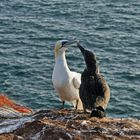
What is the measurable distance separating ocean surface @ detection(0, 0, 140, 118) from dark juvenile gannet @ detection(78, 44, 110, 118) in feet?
53.1

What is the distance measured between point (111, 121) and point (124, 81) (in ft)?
74.7

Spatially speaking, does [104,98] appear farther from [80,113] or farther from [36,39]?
[36,39]

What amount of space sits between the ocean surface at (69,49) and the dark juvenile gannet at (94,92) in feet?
53.1

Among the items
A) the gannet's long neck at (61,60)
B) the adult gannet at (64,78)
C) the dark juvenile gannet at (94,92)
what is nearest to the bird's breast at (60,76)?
the adult gannet at (64,78)

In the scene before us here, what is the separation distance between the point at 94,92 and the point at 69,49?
27.6 m

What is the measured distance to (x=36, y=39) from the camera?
147 ft

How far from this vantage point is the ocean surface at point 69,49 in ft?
113

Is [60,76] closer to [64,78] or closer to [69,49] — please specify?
[64,78]

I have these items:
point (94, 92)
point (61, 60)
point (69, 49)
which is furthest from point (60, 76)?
point (69, 49)

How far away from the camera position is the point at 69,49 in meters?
42.3

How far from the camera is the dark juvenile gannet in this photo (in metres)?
14.2

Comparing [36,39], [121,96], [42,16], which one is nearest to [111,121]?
[121,96]

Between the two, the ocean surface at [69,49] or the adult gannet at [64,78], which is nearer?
the adult gannet at [64,78]

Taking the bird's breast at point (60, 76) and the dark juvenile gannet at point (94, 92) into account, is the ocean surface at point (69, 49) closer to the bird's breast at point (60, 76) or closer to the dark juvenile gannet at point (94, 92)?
the bird's breast at point (60, 76)
